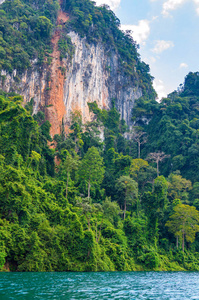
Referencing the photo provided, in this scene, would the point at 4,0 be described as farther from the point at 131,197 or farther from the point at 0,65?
the point at 131,197

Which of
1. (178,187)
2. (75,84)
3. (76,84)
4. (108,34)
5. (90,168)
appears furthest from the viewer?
(108,34)

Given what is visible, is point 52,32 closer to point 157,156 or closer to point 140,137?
point 140,137

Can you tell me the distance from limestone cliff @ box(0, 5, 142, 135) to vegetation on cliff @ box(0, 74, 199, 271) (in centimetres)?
401

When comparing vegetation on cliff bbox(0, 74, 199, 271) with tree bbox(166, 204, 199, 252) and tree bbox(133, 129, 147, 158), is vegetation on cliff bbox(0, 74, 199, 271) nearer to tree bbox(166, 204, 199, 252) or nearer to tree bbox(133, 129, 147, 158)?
tree bbox(166, 204, 199, 252)

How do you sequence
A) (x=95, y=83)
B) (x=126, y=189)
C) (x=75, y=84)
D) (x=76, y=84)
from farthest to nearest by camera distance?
(x=95, y=83) < (x=76, y=84) < (x=75, y=84) < (x=126, y=189)

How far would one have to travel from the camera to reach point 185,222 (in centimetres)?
4022

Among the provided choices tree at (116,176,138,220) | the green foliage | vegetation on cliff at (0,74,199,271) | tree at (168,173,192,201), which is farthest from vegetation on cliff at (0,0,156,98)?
tree at (168,173,192,201)

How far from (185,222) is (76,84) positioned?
3543cm

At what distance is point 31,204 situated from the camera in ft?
97.9

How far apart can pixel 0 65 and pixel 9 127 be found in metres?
17.1

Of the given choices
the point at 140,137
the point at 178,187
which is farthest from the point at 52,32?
the point at 178,187

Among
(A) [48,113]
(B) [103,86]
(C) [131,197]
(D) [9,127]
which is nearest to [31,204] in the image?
(D) [9,127]

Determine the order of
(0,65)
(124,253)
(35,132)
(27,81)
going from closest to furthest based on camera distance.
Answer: (124,253) < (35,132) < (0,65) < (27,81)

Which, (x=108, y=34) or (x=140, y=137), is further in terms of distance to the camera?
(x=108, y=34)
